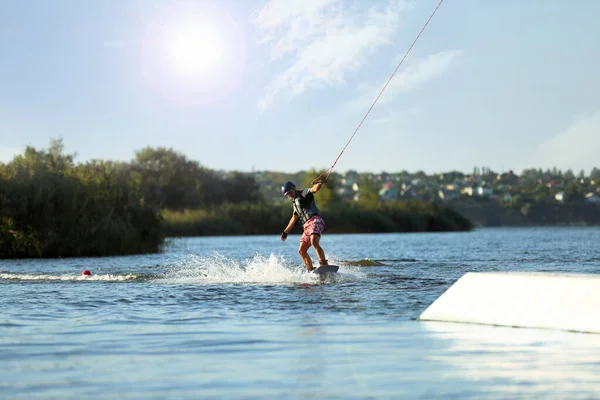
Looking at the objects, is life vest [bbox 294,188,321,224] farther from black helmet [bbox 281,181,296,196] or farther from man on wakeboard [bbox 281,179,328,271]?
black helmet [bbox 281,181,296,196]

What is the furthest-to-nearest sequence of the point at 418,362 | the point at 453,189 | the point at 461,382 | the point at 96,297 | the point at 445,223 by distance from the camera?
1. the point at 453,189
2. the point at 445,223
3. the point at 96,297
4. the point at 418,362
5. the point at 461,382

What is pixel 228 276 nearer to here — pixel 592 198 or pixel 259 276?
pixel 259 276

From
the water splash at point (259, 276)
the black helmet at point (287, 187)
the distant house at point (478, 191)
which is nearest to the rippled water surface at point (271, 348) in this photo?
the water splash at point (259, 276)

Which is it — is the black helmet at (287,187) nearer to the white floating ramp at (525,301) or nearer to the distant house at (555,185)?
the white floating ramp at (525,301)

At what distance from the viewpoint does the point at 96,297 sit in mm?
14945

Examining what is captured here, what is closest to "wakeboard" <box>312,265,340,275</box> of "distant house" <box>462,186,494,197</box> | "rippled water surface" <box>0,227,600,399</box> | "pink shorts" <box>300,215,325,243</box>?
"pink shorts" <box>300,215,325,243</box>

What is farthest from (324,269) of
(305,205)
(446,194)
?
(446,194)

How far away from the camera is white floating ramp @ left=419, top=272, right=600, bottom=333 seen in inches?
386

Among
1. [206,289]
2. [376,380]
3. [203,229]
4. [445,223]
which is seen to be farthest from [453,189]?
[376,380]

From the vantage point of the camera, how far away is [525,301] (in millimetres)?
10305

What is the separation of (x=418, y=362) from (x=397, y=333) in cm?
200

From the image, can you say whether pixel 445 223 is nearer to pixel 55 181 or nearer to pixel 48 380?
pixel 55 181

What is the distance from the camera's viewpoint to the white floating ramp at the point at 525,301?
9812 mm

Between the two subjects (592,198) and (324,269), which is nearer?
(324,269)
